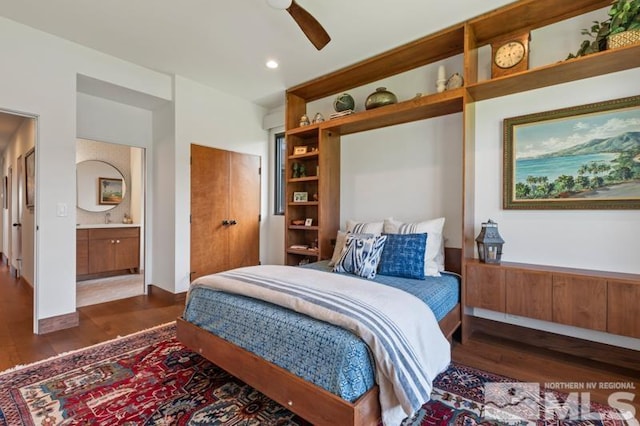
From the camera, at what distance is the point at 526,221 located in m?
2.62

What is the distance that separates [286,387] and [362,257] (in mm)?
1297

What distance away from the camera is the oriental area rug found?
64.1 inches

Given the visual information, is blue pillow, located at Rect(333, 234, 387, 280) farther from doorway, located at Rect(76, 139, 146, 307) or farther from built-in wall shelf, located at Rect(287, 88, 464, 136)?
doorway, located at Rect(76, 139, 146, 307)

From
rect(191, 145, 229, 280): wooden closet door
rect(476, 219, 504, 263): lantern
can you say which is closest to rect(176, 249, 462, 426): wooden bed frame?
rect(476, 219, 504, 263): lantern

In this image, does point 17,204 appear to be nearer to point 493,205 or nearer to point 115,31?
point 115,31

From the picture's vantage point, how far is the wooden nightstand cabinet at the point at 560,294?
6.48 feet

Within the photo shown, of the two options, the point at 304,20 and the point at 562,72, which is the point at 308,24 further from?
the point at 562,72

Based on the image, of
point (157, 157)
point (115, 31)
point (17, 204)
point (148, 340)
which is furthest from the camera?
point (17, 204)

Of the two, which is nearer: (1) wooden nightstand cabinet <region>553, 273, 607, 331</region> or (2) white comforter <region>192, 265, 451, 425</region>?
(2) white comforter <region>192, 265, 451, 425</region>

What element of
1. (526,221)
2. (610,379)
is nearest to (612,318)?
(610,379)

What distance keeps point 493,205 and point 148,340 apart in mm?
3313

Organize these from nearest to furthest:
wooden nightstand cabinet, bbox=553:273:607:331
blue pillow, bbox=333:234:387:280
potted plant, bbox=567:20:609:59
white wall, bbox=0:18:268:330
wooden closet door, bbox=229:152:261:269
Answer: wooden nightstand cabinet, bbox=553:273:607:331, potted plant, bbox=567:20:609:59, blue pillow, bbox=333:234:387:280, white wall, bbox=0:18:268:330, wooden closet door, bbox=229:152:261:269

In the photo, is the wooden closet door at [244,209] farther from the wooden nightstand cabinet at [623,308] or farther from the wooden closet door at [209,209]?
the wooden nightstand cabinet at [623,308]

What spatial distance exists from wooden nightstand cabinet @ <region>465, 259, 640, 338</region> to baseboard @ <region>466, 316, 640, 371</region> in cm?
40
